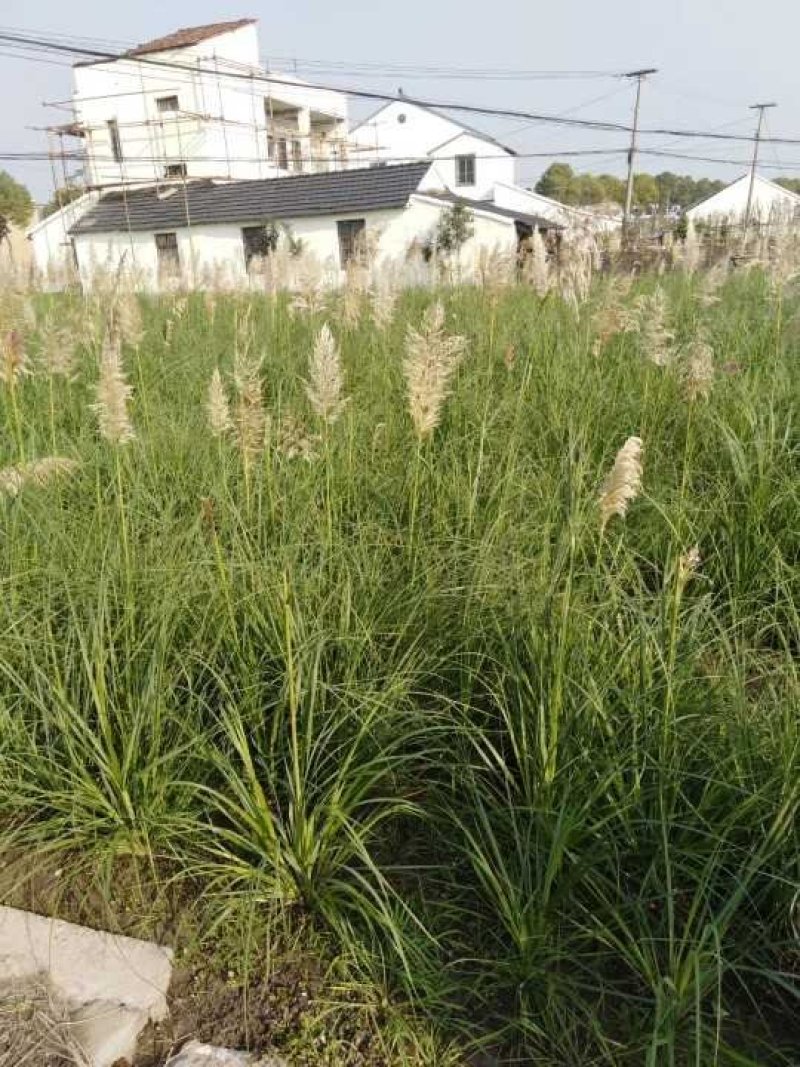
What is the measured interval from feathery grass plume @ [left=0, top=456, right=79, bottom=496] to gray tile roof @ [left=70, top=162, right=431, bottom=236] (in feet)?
82.1

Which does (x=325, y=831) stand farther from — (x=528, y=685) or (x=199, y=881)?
(x=528, y=685)

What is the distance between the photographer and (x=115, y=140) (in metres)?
33.0

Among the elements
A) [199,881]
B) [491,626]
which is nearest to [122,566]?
[199,881]

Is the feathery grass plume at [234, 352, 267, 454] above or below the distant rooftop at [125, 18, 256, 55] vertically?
below

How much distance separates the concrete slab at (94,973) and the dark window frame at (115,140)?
122 ft

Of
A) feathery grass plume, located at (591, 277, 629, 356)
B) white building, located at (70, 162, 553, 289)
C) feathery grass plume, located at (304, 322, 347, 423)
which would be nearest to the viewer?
feathery grass plume, located at (304, 322, 347, 423)

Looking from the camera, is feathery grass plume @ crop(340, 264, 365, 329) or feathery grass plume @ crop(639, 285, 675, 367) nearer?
feathery grass plume @ crop(639, 285, 675, 367)

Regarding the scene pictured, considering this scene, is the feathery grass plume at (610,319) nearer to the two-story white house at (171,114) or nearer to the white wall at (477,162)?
the two-story white house at (171,114)

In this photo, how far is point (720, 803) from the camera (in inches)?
62.4

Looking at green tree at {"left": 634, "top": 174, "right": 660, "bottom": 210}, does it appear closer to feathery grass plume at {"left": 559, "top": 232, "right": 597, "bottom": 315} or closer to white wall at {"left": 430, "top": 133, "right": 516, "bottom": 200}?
white wall at {"left": 430, "top": 133, "right": 516, "bottom": 200}

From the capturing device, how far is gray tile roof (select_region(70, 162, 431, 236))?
2623 cm

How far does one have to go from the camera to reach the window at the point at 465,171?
43219 mm

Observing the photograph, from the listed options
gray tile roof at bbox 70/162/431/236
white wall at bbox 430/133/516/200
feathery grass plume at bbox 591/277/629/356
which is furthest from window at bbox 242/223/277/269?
feathery grass plume at bbox 591/277/629/356

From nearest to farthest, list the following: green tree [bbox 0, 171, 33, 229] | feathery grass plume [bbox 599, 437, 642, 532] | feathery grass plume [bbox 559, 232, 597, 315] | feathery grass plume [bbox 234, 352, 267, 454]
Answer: feathery grass plume [bbox 599, 437, 642, 532], feathery grass plume [bbox 234, 352, 267, 454], feathery grass plume [bbox 559, 232, 597, 315], green tree [bbox 0, 171, 33, 229]
